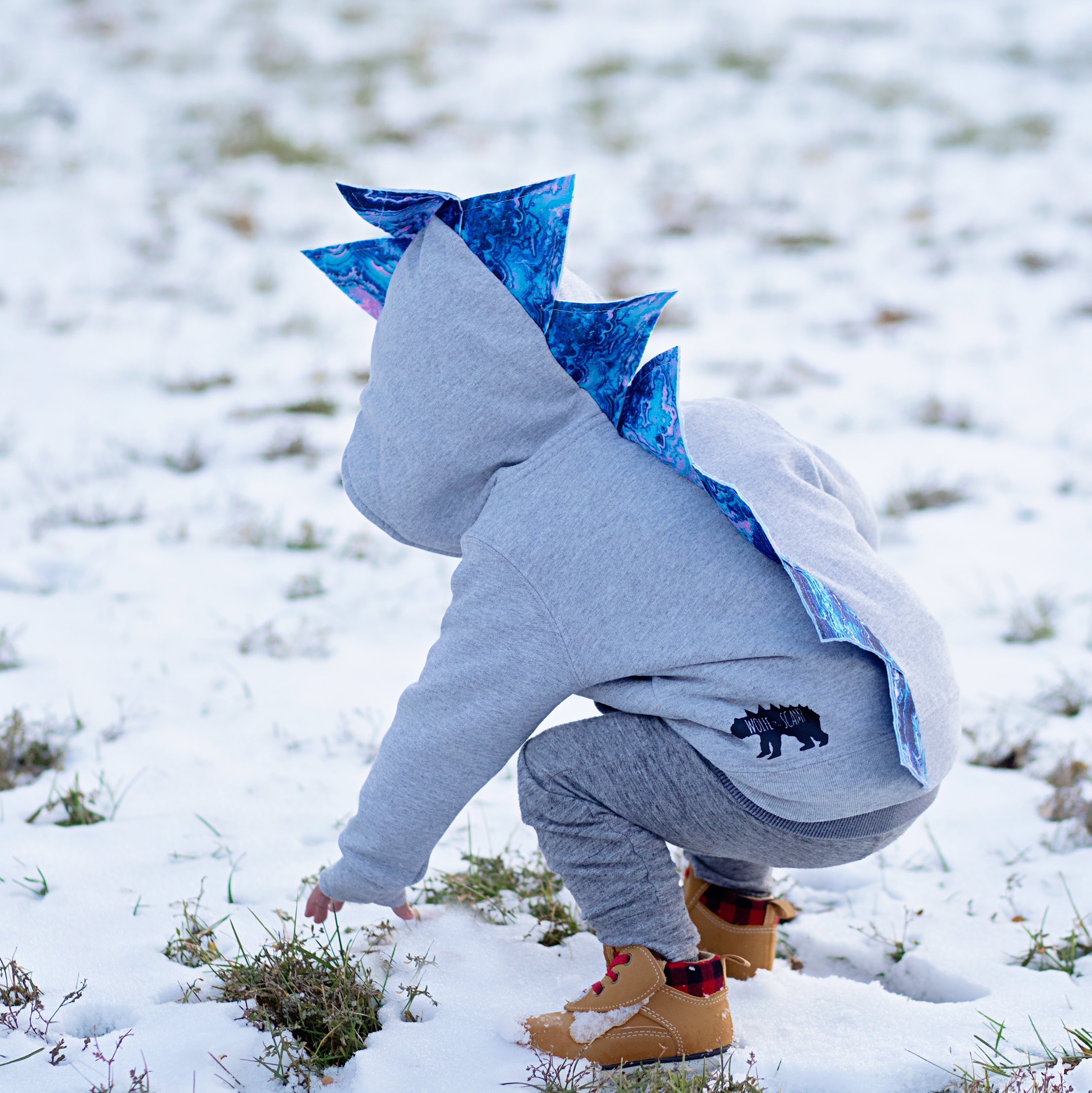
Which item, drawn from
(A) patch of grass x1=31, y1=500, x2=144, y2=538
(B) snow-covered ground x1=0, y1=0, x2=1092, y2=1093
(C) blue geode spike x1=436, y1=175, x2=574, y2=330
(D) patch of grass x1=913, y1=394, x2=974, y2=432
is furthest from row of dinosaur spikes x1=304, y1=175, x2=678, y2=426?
(D) patch of grass x1=913, y1=394, x2=974, y2=432

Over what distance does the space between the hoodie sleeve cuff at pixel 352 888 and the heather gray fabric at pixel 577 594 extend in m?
0.02

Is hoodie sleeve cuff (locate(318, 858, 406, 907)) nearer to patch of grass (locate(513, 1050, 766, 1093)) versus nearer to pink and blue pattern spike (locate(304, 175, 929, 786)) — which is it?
patch of grass (locate(513, 1050, 766, 1093))

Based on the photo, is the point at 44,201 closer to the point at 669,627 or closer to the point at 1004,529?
the point at 1004,529

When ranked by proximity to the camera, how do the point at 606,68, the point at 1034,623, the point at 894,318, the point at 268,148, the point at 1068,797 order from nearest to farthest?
the point at 1068,797 < the point at 1034,623 < the point at 894,318 < the point at 268,148 < the point at 606,68

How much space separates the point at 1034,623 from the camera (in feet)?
11.5

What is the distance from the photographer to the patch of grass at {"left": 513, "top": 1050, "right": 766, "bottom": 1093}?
5.71ft

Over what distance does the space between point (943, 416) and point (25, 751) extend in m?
4.28

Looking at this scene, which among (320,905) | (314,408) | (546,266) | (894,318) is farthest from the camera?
(894,318)

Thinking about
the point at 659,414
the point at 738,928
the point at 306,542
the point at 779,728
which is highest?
the point at 659,414

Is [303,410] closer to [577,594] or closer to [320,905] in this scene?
[320,905]

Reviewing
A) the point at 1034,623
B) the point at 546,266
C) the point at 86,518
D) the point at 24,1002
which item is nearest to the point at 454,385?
the point at 546,266

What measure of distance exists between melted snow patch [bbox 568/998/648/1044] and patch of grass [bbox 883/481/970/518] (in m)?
2.95

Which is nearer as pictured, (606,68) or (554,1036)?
(554,1036)

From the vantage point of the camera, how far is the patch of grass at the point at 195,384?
5.57 m
